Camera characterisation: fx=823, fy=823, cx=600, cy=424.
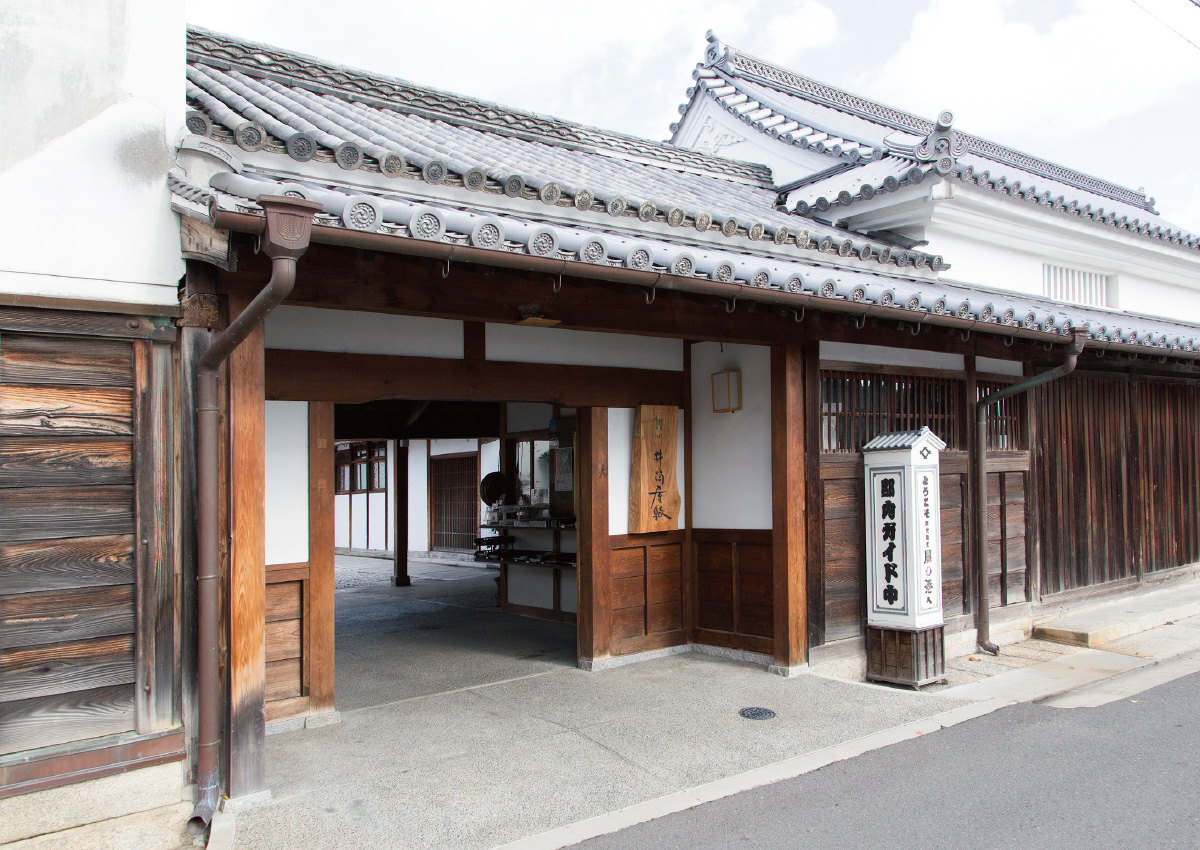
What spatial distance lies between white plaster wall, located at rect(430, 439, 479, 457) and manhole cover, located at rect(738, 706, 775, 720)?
488 inches

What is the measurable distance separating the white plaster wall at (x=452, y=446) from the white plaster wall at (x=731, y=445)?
10.1 meters

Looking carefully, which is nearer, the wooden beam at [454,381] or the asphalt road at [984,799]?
the asphalt road at [984,799]

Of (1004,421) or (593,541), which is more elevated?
(1004,421)

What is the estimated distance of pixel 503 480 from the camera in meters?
12.7

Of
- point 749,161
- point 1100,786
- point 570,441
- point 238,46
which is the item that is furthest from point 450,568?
point 1100,786

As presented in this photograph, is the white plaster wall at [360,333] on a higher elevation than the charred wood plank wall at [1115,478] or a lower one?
higher

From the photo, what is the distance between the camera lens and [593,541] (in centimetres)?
841

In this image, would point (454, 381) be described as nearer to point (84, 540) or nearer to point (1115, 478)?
point (84, 540)

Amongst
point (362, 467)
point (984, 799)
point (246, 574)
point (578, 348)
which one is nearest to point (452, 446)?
point (362, 467)

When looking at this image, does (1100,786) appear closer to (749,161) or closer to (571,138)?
(571,138)

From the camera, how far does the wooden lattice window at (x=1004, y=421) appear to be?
390 inches

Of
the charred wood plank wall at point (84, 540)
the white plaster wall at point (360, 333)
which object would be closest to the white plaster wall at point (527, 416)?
the white plaster wall at point (360, 333)

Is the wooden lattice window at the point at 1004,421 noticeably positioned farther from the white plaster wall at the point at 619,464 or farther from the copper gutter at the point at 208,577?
the copper gutter at the point at 208,577

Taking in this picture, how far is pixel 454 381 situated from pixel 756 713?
3.83 meters
